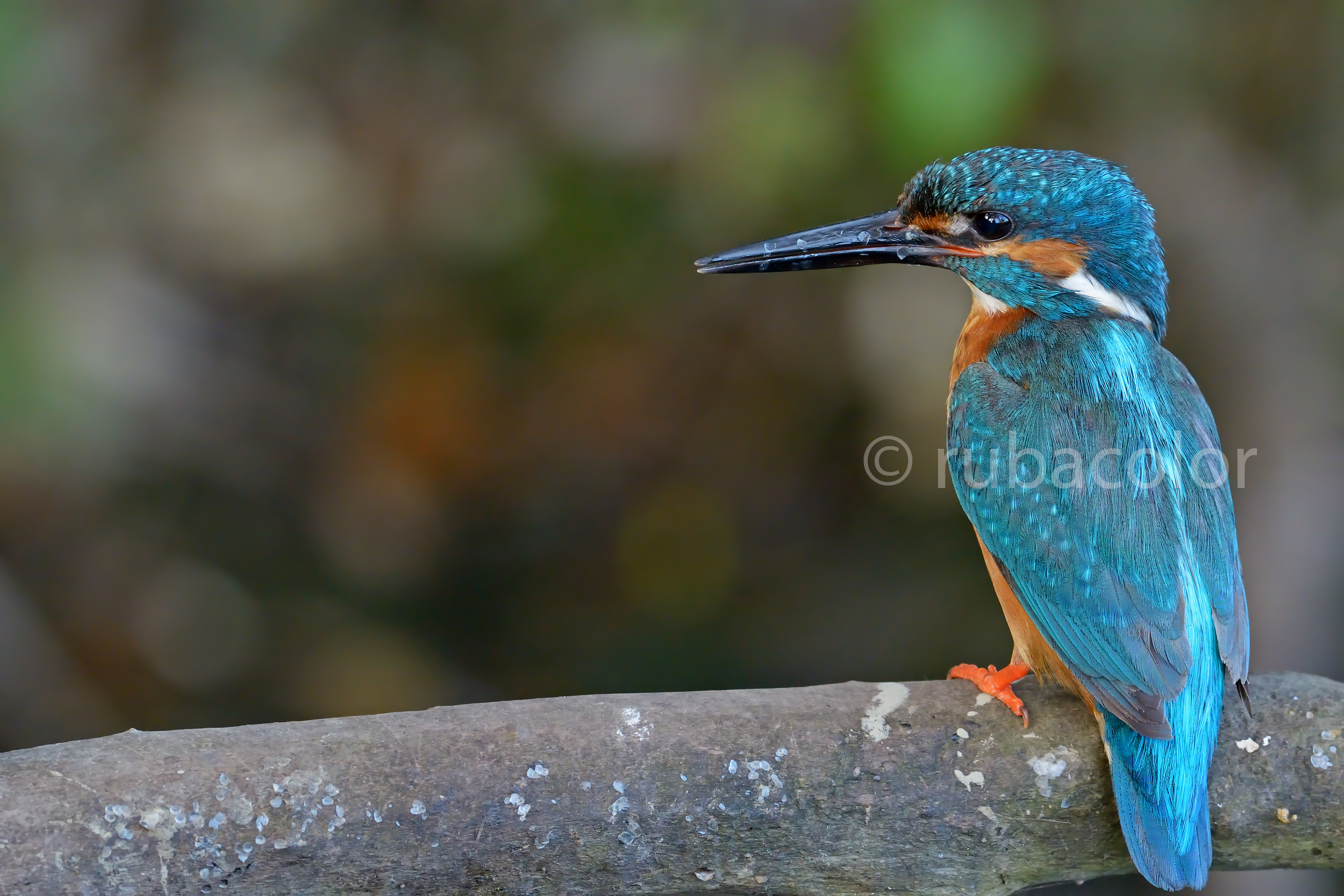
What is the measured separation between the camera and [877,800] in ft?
5.61

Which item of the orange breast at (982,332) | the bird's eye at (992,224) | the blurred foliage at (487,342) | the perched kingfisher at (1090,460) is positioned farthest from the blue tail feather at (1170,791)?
the blurred foliage at (487,342)

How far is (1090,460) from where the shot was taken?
1.93 meters

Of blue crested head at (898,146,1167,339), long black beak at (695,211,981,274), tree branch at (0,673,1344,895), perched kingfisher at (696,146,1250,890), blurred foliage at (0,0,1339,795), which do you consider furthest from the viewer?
blurred foliage at (0,0,1339,795)

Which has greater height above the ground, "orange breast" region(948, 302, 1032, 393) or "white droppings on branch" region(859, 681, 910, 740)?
"orange breast" region(948, 302, 1032, 393)

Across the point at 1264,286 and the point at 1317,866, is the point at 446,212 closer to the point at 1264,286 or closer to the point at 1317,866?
the point at 1264,286

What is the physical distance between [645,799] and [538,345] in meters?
2.00

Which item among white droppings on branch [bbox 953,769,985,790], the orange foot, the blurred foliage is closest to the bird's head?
the blurred foliage

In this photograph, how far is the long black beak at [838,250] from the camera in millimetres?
2221

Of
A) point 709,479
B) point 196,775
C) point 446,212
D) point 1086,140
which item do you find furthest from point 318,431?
point 1086,140

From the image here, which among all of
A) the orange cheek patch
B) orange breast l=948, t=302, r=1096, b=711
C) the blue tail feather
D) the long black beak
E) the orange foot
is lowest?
the blue tail feather

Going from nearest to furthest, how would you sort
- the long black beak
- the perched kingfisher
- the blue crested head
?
the perched kingfisher → the blue crested head → the long black beak

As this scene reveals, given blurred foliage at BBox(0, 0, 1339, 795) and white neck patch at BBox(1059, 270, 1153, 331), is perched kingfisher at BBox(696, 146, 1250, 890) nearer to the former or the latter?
white neck patch at BBox(1059, 270, 1153, 331)

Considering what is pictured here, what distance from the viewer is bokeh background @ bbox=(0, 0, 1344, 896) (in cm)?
283

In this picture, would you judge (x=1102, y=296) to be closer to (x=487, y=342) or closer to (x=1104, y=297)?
(x=1104, y=297)
